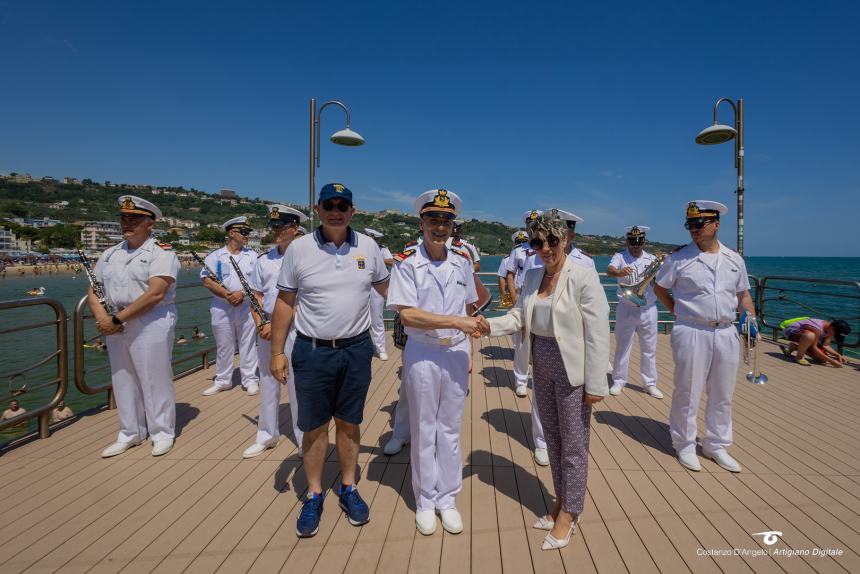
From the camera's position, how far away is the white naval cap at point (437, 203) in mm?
2389

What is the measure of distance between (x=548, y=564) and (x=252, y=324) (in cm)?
438

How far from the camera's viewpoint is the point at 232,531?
8.07ft

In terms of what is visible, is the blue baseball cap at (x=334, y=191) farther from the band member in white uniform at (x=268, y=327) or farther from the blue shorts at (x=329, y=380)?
the band member in white uniform at (x=268, y=327)

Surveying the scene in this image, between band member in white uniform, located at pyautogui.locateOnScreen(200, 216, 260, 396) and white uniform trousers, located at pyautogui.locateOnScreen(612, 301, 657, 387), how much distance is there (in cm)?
465

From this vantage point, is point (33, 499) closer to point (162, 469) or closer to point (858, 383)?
point (162, 469)

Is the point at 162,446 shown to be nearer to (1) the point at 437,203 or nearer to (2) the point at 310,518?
(2) the point at 310,518

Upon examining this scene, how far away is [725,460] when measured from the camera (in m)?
3.20

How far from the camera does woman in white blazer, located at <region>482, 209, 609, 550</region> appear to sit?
7.35 ft

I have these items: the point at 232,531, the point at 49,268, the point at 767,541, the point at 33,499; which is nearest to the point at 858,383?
the point at 767,541

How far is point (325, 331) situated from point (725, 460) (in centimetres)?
326

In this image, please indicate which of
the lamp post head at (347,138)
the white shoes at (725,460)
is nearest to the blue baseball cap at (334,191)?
the white shoes at (725,460)

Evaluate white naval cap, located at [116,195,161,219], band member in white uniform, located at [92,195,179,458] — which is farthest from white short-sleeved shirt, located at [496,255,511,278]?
white naval cap, located at [116,195,161,219]

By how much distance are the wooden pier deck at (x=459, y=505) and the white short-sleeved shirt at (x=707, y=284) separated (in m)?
1.25

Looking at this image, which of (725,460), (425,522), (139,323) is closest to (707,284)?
(725,460)
